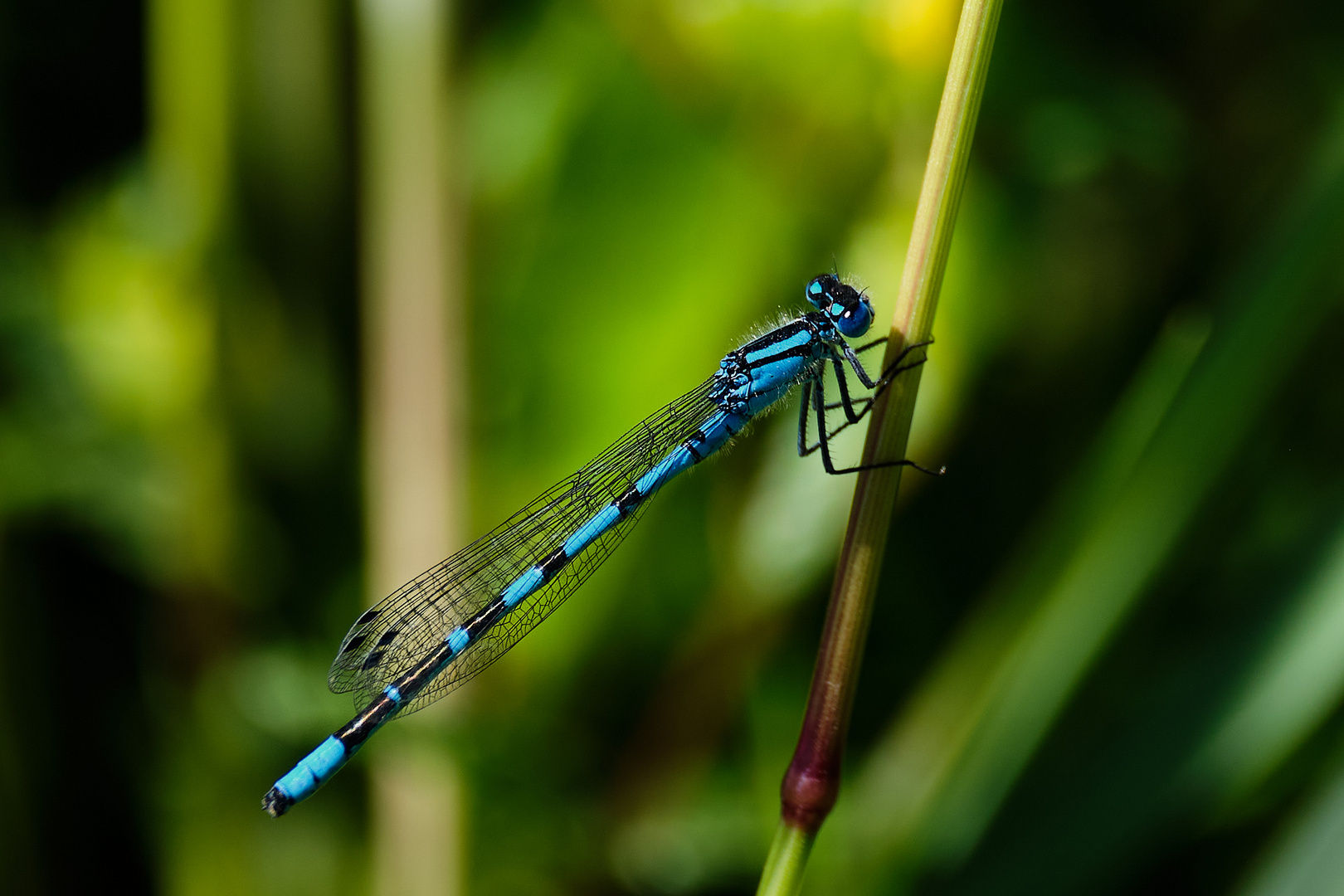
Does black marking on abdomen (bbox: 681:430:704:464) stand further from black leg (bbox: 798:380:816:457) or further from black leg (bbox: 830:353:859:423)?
black leg (bbox: 830:353:859:423)

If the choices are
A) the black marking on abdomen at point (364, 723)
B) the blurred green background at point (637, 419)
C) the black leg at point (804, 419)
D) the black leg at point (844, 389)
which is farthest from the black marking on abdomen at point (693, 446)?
the black marking on abdomen at point (364, 723)

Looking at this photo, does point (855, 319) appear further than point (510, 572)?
No

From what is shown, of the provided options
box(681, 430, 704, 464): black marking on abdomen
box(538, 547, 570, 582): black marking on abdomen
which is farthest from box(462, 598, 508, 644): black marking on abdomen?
box(681, 430, 704, 464): black marking on abdomen

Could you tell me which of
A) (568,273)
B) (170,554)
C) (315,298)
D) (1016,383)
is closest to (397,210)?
(568,273)

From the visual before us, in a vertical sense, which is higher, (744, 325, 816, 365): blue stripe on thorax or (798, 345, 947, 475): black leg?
(744, 325, 816, 365): blue stripe on thorax

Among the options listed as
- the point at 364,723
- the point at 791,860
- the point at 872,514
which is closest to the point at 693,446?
the point at 364,723

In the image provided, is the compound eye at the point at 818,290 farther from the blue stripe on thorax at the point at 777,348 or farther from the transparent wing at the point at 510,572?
the transparent wing at the point at 510,572

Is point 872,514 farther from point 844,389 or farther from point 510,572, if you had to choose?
point 510,572

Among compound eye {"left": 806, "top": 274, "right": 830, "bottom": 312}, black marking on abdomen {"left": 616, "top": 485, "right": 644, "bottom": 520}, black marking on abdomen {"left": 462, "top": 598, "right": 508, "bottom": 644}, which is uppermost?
black marking on abdomen {"left": 462, "top": 598, "right": 508, "bottom": 644}
